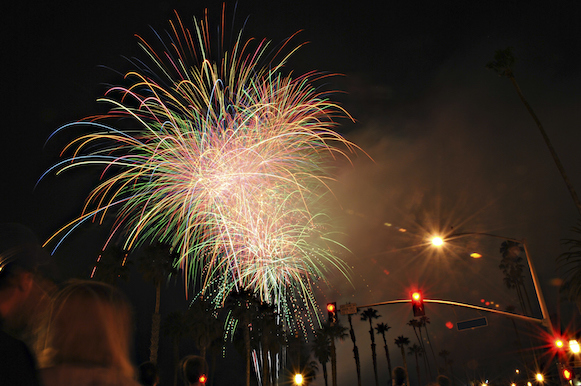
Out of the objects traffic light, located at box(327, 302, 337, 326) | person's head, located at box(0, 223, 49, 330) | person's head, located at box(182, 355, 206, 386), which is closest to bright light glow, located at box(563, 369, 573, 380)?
traffic light, located at box(327, 302, 337, 326)

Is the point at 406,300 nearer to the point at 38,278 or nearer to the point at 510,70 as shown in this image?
the point at 38,278

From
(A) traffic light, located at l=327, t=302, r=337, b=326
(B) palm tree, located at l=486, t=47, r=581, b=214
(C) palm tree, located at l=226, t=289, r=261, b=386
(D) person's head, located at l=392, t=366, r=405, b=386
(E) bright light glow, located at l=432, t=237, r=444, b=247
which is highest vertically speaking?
(B) palm tree, located at l=486, t=47, r=581, b=214

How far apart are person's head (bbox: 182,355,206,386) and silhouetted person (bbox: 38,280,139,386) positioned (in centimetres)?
326

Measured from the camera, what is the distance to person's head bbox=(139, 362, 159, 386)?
4.66 m

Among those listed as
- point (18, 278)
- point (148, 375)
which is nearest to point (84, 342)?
point (18, 278)

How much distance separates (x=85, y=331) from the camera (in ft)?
5.99

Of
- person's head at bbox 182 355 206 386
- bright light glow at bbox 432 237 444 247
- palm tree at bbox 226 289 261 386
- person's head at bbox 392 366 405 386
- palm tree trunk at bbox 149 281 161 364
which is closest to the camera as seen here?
person's head at bbox 182 355 206 386

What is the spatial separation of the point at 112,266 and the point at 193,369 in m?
44.0

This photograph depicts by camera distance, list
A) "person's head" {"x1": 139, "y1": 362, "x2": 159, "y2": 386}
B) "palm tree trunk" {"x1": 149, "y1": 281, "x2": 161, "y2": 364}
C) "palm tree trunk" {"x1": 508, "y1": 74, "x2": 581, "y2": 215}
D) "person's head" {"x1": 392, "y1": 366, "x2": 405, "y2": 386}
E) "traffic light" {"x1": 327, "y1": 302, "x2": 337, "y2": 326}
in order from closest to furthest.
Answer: "person's head" {"x1": 139, "y1": 362, "x2": 159, "y2": 386} → "person's head" {"x1": 392, "y1": 366, "x2": 405, "y2": 386} → "traffic light" {"x1": 327, "y1": 302, "x2": 337, "y2": 326} → "palm tree trunk" {"x1": 508, "y1": 74, "x2": 581, "y2": 215} → "palm tree trunk" {"x1": 149, "y1": 281, "x2": 161, "y2": 364}

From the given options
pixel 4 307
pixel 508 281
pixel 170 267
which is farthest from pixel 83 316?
pixel 508 281

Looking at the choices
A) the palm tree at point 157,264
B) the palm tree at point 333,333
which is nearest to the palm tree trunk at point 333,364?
the palm tree at point 333,333

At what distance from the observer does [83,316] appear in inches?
72.9

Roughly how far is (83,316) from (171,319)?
232ft

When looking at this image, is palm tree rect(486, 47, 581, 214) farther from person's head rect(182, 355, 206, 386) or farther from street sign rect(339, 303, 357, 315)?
person's head rect(182, 355, 206, 386)
